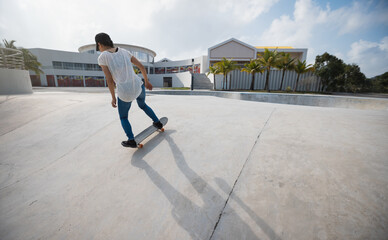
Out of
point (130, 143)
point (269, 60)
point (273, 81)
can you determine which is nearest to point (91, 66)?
point (269, 60)

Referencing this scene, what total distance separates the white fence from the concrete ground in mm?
20537

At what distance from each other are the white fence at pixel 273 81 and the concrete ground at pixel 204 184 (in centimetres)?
2054

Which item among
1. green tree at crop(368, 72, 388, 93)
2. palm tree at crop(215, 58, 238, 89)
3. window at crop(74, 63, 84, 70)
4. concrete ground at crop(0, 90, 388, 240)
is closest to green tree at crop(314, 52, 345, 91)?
green tree at crop(368, 72, 388, 93)

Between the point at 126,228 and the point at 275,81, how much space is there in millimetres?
24500

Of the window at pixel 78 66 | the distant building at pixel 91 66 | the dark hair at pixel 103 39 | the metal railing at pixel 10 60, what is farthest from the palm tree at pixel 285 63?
the window at pixel 78 66

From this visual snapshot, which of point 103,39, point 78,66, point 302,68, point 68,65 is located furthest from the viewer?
point 78,66

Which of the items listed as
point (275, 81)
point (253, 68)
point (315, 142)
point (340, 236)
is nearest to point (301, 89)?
point (275, 81)

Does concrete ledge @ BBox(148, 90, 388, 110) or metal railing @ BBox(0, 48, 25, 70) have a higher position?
metal railing @ BBox(0, 48, 25, 70)

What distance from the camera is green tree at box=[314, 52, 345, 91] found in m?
19.9

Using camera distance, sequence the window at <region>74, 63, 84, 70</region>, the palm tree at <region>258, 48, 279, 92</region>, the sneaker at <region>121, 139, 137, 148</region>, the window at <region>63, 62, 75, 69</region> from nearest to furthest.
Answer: the sneaker at <region>121, 139, 137, 148</region> < the palm tree at <region>258, 48, 279, 92</region> < the window at <region>63, 62, 75, 69</region> < the window at <region>74, 63, 84, 70</region>

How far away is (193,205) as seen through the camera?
1.47 meters

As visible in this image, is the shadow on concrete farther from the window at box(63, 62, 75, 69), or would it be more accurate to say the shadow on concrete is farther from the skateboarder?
the window at box(63, 62, 75, 69)

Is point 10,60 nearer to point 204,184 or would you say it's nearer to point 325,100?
point 204,184

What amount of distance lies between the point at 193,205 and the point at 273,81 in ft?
78.7
